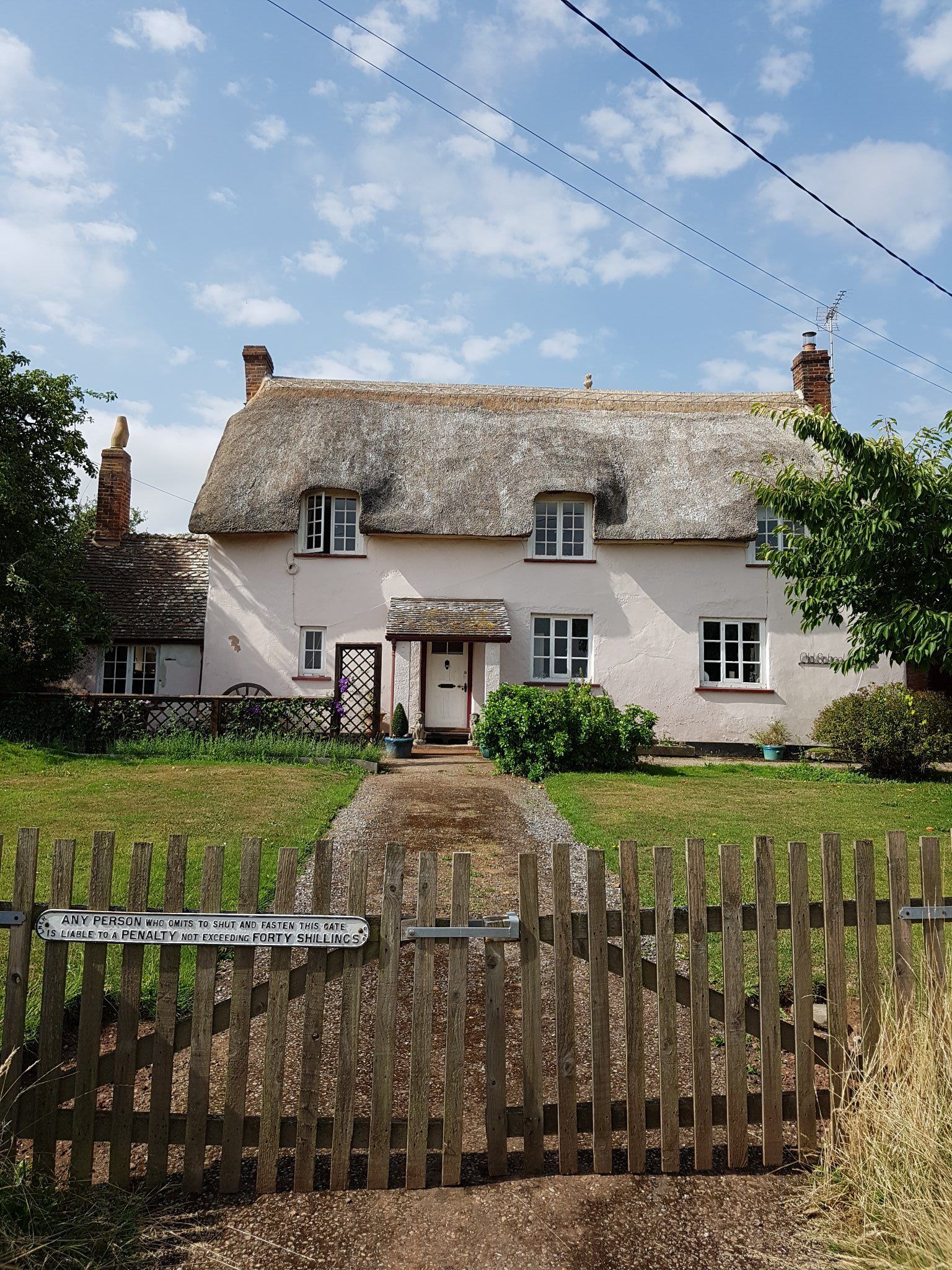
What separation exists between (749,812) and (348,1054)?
8292mm

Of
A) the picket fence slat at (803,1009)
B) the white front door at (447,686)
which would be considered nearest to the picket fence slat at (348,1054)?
the picket fence slat at (803,1009)

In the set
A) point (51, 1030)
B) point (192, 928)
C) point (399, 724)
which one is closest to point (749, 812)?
point (399, 724)

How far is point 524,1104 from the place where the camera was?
10.8 ft

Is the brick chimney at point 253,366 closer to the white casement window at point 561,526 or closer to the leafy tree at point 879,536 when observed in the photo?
the white casement window at point 561,526

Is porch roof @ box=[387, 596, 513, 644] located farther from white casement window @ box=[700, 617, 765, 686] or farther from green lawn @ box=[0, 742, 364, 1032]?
white casement window @ box=[700, 617, 765, 686]

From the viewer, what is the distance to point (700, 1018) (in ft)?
11.0

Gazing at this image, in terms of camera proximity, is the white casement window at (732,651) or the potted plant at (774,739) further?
the white casement window at (732,651)

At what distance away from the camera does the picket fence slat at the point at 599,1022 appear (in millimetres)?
3301

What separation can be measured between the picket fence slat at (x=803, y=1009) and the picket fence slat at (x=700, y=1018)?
15.0 inches

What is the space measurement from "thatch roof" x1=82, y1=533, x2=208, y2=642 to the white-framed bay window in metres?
2.49

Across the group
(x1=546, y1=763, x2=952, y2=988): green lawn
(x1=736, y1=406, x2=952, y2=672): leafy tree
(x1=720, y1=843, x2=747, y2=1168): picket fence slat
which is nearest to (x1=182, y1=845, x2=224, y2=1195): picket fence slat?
(x1=720, y1=843, x2=747, y2=1168): picket fence slat

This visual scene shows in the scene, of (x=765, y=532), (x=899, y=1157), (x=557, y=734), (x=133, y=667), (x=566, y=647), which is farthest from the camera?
(x=133, y=667)

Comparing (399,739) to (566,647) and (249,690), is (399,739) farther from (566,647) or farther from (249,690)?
(566,647)

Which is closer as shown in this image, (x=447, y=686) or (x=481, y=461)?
(x=447, y=686)
